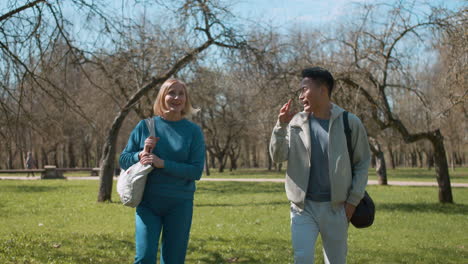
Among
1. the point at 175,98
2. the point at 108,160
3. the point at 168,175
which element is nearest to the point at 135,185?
the point at 168,175

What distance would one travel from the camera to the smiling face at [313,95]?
4.10 metres

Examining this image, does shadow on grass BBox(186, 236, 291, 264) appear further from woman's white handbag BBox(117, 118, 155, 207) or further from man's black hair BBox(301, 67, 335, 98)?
man's black hair BBox(301, 67, 335, 98)

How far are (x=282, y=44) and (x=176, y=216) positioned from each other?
1203cm

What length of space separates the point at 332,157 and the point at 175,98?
137 centimetres

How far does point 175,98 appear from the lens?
416 centimetres

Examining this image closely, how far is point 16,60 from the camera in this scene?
7645 mm

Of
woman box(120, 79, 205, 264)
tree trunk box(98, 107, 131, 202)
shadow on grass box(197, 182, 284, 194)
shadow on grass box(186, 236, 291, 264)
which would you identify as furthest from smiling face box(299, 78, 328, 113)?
shadow on grass box(197, 182, 284, 194)

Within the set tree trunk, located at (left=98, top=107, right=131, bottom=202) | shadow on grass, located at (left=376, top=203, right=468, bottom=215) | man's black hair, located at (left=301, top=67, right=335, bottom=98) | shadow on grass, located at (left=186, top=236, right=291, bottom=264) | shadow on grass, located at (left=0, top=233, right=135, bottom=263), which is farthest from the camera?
tree trunk, located at (left=98, top=107, right=131, bottom=202)

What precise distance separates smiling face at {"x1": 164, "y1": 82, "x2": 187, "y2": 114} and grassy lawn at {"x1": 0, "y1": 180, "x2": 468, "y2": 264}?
3.30m

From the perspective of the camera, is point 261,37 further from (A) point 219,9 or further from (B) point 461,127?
(B) point 461,127

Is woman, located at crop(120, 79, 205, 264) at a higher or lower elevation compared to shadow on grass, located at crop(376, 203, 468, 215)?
higher

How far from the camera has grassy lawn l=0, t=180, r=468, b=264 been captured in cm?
732

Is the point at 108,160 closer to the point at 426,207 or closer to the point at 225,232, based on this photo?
the point at 225,232

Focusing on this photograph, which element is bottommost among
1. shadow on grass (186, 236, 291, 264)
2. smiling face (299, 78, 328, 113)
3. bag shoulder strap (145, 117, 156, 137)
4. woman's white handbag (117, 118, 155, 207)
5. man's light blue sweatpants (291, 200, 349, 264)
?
shadow on grass (186, 236, 291, 264)
